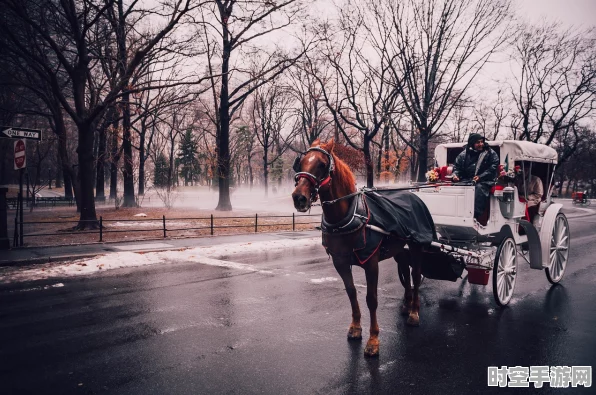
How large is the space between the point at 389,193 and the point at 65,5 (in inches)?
575

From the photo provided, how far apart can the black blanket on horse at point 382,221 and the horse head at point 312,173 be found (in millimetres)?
608

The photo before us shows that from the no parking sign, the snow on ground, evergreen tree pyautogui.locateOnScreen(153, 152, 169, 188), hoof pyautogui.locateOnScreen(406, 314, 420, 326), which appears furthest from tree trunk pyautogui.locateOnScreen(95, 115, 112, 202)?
evergreen tree pyautogui.locateOnScreen(153, 152, 169, 188)

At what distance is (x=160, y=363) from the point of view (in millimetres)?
4660

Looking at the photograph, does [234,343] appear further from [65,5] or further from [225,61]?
[225,61]

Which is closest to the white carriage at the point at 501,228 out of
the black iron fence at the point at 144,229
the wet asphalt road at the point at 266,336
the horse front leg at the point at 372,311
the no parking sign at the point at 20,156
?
the wet asphalt road at the point at 266,336

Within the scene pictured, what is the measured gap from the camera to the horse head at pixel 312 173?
4215 mm

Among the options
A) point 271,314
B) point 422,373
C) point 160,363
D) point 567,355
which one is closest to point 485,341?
point 567,355

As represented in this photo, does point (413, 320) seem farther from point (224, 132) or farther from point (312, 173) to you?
point (224, 132)

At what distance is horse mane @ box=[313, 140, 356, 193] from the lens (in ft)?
15.7

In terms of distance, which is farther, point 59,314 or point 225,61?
point 225,61

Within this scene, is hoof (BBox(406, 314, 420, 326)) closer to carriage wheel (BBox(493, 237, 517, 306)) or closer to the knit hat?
carriage wheel (BBox(493, 237, 517, 306))

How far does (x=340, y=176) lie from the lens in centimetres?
491

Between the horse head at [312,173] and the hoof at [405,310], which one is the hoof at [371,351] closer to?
the hoof at [405,310]

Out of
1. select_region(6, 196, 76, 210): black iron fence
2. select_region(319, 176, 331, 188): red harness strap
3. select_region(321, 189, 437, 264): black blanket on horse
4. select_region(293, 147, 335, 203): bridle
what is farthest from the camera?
select_region(6, 196, 76, 210): black iron fence
